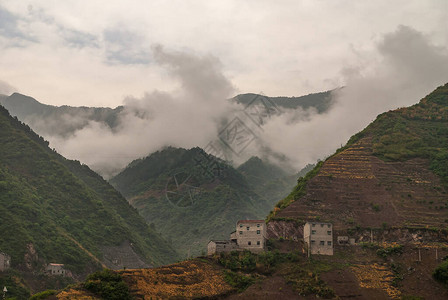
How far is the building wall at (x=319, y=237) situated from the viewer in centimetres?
7925

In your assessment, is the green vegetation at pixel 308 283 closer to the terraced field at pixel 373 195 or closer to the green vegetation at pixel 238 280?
the green vegetation at pixel 238 280

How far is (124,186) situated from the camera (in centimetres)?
19938

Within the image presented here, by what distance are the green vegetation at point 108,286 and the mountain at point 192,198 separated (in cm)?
8153

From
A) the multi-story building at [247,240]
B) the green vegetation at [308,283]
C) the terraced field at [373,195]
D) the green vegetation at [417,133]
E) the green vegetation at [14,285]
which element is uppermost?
the green vegetation at [417,133]

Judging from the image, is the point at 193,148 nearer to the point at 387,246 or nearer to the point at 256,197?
the point at 256,197

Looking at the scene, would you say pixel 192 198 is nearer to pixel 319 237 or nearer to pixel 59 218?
pixel 59 218

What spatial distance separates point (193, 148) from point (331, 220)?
117 metres

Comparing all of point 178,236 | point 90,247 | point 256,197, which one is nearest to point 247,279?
point 90,247

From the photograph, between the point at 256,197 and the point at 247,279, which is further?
the point at 256,197

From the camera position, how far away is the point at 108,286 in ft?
201

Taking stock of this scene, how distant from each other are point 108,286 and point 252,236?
2559 centimetres

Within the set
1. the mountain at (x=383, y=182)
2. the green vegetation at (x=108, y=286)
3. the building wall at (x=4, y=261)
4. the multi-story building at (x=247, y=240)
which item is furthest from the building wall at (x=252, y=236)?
the building wall at (x=4, y=261)

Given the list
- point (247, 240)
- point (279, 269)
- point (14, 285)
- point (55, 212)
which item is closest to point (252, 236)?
point (247, 240)

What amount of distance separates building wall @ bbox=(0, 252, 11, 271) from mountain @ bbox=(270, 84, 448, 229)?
42723mm
